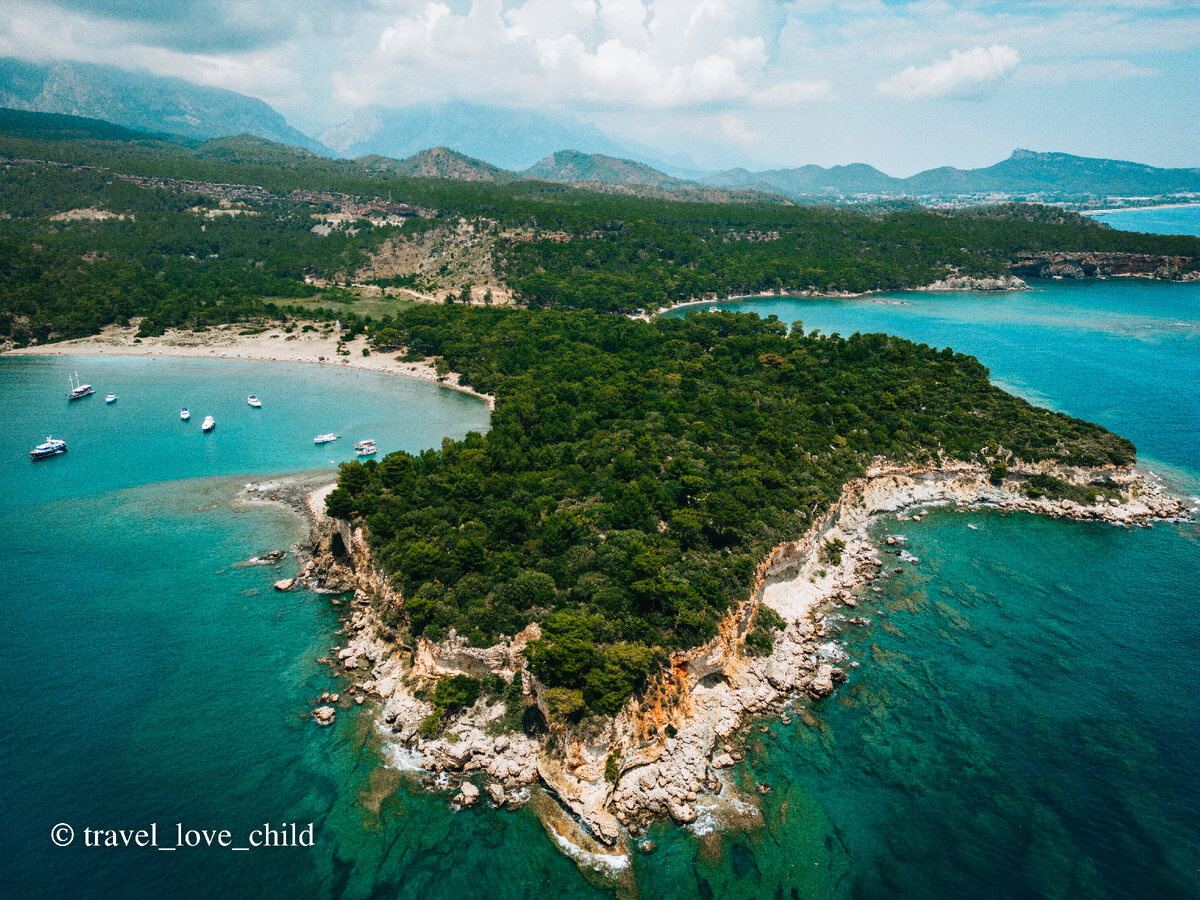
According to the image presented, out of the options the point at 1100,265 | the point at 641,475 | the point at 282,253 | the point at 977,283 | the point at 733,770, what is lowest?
the point at 733,770

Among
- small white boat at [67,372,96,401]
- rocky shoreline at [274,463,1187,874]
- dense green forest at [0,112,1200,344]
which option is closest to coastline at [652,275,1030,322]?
dense green forest at [0,112,1200,344]

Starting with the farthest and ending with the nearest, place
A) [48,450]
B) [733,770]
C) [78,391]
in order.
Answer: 1. [78,391]
2. [48,450]
3. [733,770]

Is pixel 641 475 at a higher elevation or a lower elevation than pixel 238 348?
higher

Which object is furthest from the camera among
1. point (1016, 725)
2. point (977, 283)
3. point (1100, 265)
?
point (1100, 265)

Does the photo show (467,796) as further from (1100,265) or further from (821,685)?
(1100,265)

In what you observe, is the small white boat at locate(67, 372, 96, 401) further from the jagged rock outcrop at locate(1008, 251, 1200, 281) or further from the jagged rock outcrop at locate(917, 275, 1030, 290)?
the jagged rock outcrop at locate(1008, 251, 1200, 281)

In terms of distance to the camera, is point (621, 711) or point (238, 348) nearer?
point (621, 711)

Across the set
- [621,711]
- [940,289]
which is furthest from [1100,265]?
[621,711]
